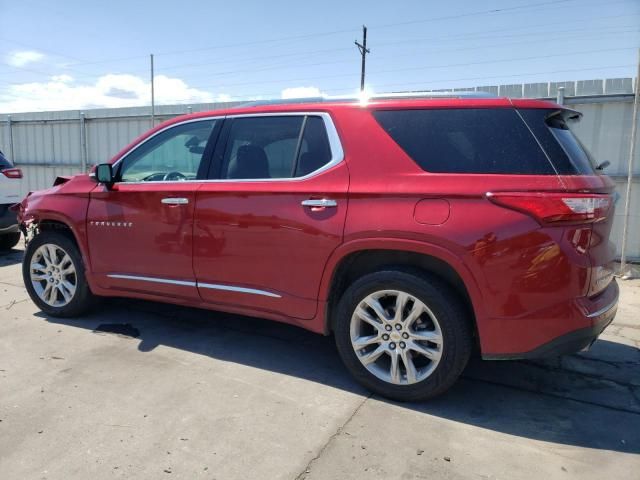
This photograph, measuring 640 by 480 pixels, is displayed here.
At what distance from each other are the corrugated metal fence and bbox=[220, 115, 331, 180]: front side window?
5103 mm

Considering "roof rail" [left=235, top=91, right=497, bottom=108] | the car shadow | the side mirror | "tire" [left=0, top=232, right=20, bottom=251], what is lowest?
the car shadow

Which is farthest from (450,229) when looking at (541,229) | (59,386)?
(59,386)

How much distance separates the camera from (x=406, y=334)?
312 cm

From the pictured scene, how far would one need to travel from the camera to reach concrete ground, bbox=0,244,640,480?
100 inches

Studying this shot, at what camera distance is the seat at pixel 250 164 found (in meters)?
3.64

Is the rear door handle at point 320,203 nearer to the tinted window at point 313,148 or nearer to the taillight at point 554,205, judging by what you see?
the tinted window at point 313,148

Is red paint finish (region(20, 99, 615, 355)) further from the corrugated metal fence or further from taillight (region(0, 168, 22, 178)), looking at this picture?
the corrugated metal fence

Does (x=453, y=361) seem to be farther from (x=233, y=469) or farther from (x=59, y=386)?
(x=59, y=386)

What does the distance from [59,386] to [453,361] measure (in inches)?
100

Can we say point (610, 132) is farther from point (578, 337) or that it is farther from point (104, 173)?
point (104, 173)

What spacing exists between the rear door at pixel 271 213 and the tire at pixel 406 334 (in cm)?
32

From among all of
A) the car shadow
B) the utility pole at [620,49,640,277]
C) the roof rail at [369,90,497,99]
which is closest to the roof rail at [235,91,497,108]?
the roof rail at [369,90,497,99]

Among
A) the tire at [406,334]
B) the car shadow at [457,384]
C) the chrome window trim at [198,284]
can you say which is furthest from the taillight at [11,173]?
the tire at [406,334]

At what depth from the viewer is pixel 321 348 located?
4.14 metres
